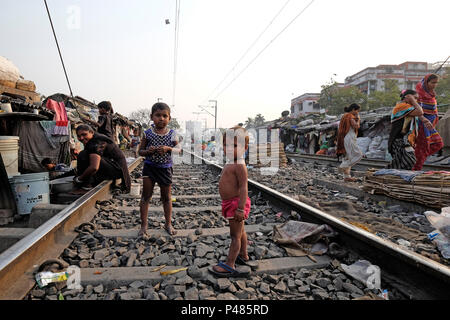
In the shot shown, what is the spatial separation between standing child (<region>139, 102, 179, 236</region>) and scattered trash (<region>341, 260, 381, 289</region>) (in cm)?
167

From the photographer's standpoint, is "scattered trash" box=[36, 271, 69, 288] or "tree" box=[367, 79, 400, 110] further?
"tree" box=[367, 79, 400, 110]

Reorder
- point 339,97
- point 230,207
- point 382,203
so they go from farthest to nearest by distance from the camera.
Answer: point 339,97, point 382,203, point 230,207

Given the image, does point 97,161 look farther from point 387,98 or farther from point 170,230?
point 387,98

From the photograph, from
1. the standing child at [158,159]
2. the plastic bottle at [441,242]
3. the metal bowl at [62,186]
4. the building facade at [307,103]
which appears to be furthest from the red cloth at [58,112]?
the building facade at [307,103]

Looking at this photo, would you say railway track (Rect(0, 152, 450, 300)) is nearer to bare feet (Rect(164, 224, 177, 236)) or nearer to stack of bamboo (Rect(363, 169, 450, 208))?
bare feet (Rect(164, 224, 177, 236))

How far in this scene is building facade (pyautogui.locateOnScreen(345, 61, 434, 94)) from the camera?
52875 mm

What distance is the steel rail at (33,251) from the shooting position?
154 cm

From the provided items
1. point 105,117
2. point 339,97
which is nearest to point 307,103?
point 339,97

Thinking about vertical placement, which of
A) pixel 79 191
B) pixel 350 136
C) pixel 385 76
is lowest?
pixel 79 191

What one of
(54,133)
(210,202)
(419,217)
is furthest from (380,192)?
(54,133)

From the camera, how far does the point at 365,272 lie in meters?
1.82

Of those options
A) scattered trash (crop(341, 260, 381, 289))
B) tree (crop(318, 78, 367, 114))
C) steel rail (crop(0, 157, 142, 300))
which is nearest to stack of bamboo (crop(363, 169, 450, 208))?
scattered trash (crop(341, 260, 381, 289))

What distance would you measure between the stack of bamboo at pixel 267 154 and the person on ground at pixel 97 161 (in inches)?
259

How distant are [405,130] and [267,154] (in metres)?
5.92
